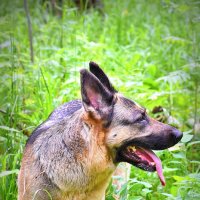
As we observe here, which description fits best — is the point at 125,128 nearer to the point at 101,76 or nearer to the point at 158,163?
the point at 158,163

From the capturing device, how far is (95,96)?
4059 millimetres

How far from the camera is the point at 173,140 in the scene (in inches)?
164

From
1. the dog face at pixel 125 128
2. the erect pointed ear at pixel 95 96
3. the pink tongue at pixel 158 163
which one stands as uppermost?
the erect pointed ear at pixel 95 96

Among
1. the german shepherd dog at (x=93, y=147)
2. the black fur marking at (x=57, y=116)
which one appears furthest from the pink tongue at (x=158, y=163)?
the black fur marking at (x=57, y=116)

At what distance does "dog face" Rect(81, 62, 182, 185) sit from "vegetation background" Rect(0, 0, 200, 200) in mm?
295

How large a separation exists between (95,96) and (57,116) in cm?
77

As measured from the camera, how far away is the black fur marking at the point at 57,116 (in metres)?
4.52

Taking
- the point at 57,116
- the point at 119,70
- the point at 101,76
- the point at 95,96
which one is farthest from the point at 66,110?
the point at 119,70

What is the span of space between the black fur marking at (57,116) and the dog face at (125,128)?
0.58 m

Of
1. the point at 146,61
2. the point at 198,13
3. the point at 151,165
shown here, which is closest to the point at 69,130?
the point at 151,165

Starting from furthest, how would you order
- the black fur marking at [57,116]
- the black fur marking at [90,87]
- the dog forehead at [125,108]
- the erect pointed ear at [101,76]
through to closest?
the black fur marking at [57,116] → the erect pointed ear at [101,76] → the dog forehead at [125,108] → the black fur marking at [90,87]

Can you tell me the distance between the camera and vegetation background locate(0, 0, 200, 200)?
16.2ft

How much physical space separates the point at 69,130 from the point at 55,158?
231 mm

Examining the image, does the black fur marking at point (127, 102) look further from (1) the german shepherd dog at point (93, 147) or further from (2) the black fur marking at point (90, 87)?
(2) the black fur marking at point (90, 87)
